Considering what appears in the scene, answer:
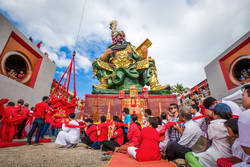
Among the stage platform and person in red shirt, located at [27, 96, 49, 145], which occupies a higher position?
the stage platform

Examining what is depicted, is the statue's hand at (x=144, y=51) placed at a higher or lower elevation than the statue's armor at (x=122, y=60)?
higher

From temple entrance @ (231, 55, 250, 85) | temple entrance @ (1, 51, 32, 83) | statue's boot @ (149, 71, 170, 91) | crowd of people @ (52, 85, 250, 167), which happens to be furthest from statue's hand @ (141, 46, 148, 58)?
crowd of people @ (52, 85, 250, 167)

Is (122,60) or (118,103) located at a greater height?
(122,60)

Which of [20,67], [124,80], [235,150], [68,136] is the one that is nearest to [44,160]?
[68,136]

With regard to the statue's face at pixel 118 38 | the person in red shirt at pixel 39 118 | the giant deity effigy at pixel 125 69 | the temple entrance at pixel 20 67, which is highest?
the statue's face at pixel 118 38

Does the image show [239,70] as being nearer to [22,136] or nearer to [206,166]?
[206,166]

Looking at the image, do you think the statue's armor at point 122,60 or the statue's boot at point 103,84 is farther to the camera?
the statue's armor at point 122,60

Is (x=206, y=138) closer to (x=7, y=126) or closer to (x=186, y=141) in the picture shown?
(x=186, y=141)

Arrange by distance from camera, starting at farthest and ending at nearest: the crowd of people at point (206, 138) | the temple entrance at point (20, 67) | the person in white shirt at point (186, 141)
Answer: the temple entrance at point (20, 67), the person in white shirt at point (186, 141), the crowd of people at point (206, 138)

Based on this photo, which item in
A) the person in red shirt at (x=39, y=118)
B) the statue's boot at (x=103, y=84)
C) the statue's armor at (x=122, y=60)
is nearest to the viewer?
the person in red shirt at (x=39, y=118)

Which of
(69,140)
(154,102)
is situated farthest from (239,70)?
(69,140)

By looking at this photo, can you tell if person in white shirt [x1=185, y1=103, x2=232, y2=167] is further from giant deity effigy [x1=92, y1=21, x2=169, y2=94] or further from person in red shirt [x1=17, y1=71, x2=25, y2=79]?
person in red shirt [x1=17, y1=71, x2=25, y2=79]

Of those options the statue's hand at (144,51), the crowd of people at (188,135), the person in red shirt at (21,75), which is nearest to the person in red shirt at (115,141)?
the crowd of people at (188,135)

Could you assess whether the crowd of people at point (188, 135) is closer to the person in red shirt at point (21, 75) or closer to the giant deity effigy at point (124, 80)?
the giant deity effigy at point (124, 80)
